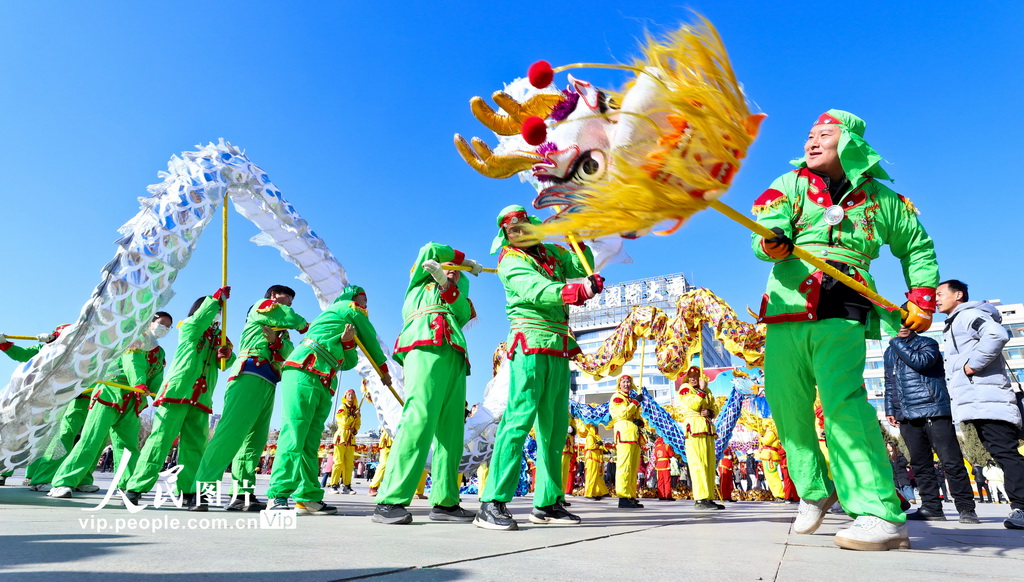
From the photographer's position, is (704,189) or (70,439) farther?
(70,439)

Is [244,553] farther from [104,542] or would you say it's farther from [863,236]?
[863,236]

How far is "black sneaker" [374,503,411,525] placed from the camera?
330 cm

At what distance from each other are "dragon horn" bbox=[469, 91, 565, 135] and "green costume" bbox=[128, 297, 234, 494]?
3.06 m

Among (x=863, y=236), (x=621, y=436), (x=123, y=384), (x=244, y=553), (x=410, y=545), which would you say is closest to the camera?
(x=244, y=553)

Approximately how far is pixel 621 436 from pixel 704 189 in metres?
6.30

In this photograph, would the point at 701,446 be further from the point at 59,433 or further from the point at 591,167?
the point at 59,433

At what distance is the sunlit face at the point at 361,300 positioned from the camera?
5258 mm

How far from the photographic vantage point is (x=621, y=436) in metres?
8.21

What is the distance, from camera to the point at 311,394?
178 inches

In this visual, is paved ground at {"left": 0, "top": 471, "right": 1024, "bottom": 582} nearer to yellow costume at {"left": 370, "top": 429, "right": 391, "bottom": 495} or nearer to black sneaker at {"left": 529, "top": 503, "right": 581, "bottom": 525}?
black sneaker at {"left": 529, "top": 503, "right": 581, "bottom": 525}

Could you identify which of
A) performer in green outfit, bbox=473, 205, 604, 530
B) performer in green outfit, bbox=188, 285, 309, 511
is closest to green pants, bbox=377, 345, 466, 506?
performer in green outfit, bbox=473, 205, 604, 530

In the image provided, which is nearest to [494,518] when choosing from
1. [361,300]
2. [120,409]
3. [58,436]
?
[361,300]

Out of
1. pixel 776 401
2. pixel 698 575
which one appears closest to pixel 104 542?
pixel 698 575

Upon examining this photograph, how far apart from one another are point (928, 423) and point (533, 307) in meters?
3.53
